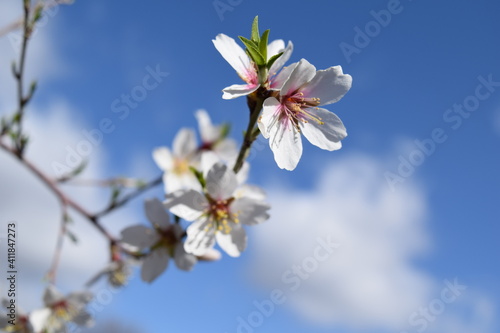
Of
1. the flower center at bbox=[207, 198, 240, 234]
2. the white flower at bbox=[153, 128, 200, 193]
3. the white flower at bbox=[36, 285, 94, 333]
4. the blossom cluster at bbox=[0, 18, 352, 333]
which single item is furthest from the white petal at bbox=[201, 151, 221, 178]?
the white flower at bbox=[36, 285, 94, 333]

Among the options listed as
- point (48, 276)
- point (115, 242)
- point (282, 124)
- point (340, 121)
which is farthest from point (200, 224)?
point (48, 276)

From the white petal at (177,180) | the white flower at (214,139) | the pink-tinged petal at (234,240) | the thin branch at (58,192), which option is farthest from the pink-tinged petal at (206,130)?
the pink-tinged petal at (234,240)

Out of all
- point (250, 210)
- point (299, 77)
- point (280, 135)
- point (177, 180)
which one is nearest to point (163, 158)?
point (177, 180)

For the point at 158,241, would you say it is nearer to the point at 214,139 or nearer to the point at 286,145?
the point at 286,145

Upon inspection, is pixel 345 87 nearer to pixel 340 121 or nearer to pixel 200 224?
pixel 340 121

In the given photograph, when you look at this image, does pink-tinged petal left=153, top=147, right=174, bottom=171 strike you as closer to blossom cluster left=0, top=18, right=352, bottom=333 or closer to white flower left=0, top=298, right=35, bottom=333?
blossom cluster left=0, top=18, right=352, bottom=333
